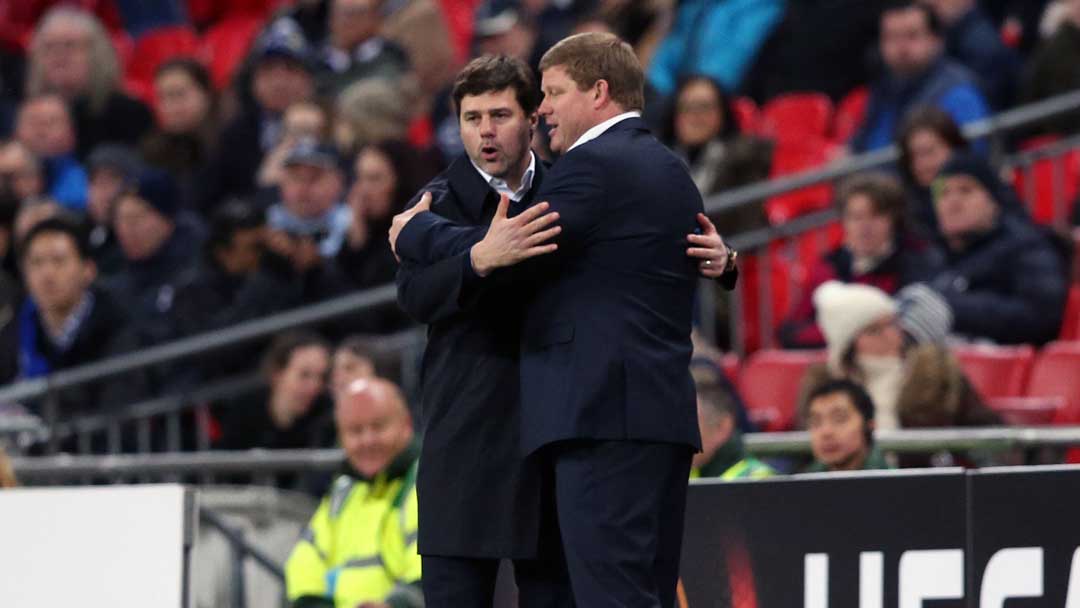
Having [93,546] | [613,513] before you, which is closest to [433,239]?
[613,513]

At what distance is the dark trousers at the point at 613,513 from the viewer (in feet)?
16.9

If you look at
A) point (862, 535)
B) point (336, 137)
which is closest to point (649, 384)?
point (862, 535)

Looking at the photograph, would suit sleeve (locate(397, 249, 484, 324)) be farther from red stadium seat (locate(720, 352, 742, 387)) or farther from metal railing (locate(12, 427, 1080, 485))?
red stadium seat (locate(720, 352, 742, 387))

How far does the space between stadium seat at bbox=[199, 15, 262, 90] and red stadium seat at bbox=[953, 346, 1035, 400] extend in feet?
26.7

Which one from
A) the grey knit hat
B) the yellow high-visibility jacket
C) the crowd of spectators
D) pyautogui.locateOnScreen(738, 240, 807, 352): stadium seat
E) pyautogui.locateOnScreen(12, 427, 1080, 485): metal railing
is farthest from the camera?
pyautogui.locateOnScreen(738, 240, 807, 352): stadium seat

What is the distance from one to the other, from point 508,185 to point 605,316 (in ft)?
1.61

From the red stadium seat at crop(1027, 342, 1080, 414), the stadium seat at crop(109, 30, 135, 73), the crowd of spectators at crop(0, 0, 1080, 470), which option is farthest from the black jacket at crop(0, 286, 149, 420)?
the stadium seat at crop(109, 30, 135, 73)

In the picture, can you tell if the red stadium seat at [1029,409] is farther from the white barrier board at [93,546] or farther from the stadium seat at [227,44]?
the stadium seat at [227,44]

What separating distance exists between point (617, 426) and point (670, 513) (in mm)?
285

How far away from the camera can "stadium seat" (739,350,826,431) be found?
31.9ft

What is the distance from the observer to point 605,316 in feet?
17.2

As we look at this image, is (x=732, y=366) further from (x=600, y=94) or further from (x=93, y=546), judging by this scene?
(x=600, y=94)

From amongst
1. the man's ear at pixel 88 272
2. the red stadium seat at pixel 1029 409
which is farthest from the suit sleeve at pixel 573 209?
the man's ear at pixel 88 272

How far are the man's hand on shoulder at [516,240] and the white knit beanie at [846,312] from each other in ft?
13.0
